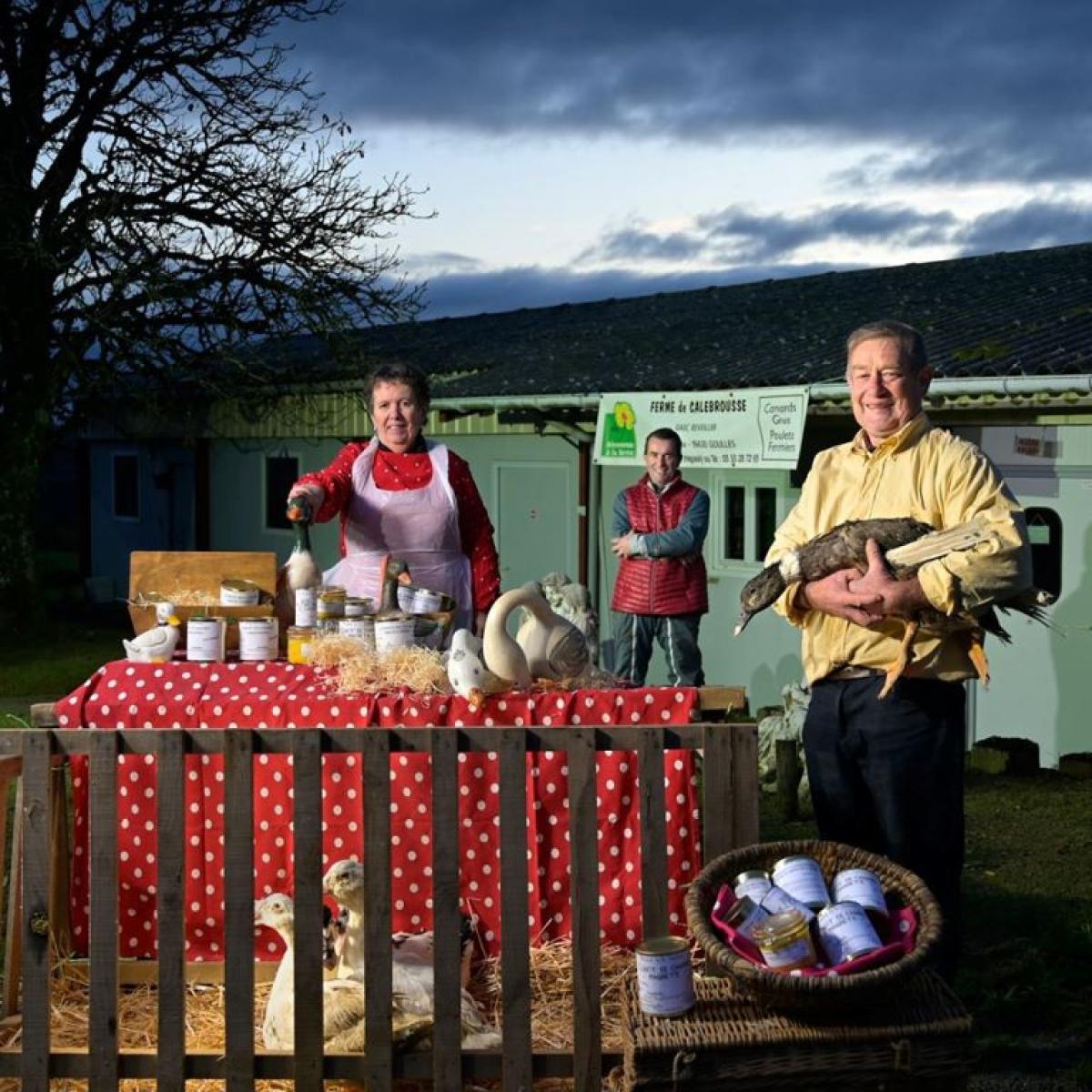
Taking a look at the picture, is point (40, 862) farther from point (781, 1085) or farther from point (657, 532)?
point (657, 532)

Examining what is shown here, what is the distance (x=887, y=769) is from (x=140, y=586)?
9.21 feet

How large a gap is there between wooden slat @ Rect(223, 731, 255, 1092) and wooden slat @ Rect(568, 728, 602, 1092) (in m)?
0.81

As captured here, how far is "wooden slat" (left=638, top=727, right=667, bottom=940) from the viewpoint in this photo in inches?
159

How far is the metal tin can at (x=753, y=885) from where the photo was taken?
3.86 m

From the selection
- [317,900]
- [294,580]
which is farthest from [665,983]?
[294,580]

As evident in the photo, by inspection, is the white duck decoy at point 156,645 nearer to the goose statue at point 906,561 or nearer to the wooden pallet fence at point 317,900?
the wooden pallet fence at point 317,900

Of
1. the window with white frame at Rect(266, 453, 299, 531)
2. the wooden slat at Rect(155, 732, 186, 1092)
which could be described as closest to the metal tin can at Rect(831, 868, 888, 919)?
the wooden slat at Rect(155, 732, 186, 1092)

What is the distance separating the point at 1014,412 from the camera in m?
10.6

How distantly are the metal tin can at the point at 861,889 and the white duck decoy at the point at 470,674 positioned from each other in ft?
4.13

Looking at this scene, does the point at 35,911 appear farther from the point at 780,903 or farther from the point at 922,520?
the point at 922,520

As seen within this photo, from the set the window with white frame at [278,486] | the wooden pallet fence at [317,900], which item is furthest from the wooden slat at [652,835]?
the window with white frame at [278,486]

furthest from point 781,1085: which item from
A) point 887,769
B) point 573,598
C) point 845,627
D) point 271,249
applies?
point 271,249

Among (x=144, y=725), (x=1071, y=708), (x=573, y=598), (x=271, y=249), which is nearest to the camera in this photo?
(x=144, y=725)

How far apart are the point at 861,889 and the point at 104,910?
6.17ft
